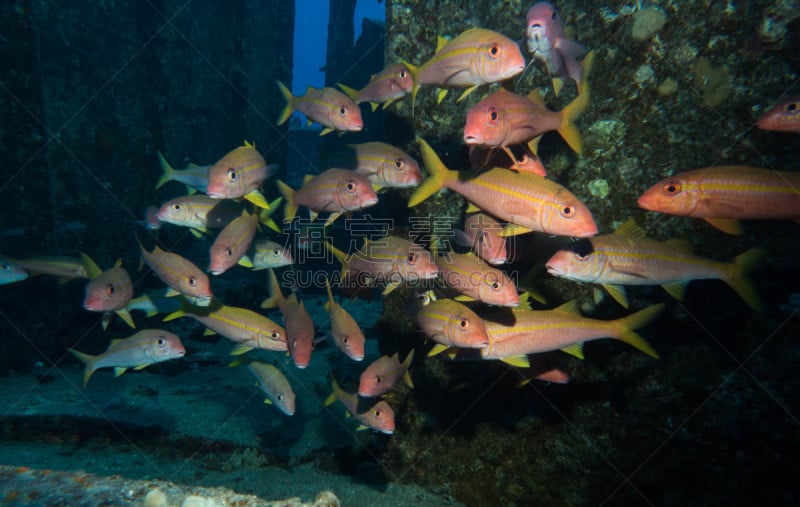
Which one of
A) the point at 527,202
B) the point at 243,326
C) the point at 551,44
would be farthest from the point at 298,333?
the point at 551,44

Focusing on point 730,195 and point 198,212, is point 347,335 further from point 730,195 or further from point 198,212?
point 730,195

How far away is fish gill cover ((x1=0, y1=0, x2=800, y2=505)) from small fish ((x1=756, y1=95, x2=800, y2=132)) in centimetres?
2

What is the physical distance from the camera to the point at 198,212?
13.9ft

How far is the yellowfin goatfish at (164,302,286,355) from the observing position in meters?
3.63

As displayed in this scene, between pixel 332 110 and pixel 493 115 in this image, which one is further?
pixel 332 110

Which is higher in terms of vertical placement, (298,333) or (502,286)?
(502,286)

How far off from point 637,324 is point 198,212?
14.8ft

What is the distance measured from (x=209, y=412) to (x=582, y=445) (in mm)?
5344

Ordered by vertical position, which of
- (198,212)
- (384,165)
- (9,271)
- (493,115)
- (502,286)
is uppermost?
(493,115)

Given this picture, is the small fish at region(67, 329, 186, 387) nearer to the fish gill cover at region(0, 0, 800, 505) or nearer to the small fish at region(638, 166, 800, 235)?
the fish gill cover at region(0, 0, 800, 505)

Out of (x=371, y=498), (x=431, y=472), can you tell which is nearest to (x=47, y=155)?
(x=371, y=498)

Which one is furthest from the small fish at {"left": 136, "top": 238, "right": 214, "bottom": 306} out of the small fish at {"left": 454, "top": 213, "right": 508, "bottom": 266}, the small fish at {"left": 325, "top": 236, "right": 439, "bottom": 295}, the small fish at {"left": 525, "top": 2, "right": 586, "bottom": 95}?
the small fish at {"left": 525, "top": 2, "right": 586, "bottom": 95}

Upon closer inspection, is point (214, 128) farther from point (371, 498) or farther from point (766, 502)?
point (766, 502)

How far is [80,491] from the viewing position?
88.4 inches
